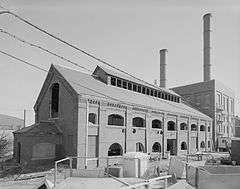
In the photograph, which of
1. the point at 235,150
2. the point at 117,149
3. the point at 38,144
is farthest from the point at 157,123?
the point at 38,144

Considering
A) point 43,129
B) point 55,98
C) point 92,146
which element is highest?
point 55,98

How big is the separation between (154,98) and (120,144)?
12.8 metres

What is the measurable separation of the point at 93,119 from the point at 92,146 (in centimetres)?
262

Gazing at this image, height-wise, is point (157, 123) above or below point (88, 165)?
above

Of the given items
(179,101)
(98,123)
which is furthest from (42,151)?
(179,101)

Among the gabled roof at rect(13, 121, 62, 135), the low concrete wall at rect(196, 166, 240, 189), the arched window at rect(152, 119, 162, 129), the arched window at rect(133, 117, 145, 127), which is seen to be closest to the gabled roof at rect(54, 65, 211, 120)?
the arched window at rect(152, 119, 162, 129)

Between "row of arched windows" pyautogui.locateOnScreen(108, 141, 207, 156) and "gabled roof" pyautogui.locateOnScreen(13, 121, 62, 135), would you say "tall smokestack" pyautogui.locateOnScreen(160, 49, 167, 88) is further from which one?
"gabled roof" pyautogui.locateOnScreen(13, 121, 62, 135)

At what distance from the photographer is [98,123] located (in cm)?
2555

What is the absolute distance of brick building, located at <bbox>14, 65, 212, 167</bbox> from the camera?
23.8 meters

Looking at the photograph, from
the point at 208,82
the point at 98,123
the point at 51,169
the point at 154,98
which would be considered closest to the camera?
the point at 51,169

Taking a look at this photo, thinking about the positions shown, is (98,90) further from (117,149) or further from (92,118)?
(117,149)

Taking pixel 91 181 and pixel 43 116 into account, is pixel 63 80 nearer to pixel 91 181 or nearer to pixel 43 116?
pixel 43 116

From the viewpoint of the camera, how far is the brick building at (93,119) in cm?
2377

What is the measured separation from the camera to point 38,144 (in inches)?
924
